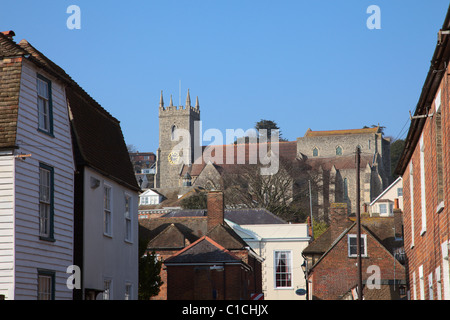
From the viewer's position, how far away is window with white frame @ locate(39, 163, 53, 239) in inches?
652

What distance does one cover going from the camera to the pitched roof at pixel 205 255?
33219mm

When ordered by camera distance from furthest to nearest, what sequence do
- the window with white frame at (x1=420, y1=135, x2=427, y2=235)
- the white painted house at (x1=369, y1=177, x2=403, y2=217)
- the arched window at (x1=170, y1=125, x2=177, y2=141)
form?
the arched window at (x1=170, y1=125, x2=177, y2=141)
the white painted house at (x1=369, y1=177, x2=403, y2=217)
the window with white frame at (x1=420, y1=135, x2=427, y2=235)

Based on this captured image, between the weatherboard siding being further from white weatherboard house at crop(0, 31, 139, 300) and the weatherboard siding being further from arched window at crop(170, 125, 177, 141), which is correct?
arched window at crop(170, 125, 177, 141)

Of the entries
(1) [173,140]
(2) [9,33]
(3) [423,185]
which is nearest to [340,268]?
(3) [423,185]

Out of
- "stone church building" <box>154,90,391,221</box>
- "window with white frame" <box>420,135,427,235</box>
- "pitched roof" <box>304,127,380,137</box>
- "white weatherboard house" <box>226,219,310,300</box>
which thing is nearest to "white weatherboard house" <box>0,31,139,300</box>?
"window with white frame" <box>420,135,427,235</box>

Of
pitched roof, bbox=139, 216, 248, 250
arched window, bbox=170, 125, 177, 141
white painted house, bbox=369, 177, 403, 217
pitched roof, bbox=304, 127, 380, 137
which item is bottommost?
pitched roof, bbox=139, 216, 248, 250

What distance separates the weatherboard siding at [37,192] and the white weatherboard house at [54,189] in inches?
0.9

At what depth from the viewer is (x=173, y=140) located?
158m

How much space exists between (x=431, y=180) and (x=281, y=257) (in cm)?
3222

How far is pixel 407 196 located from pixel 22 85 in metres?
11.0

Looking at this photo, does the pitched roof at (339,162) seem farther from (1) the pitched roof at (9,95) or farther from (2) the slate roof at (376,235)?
(1) the pitched roof at (9,95)
